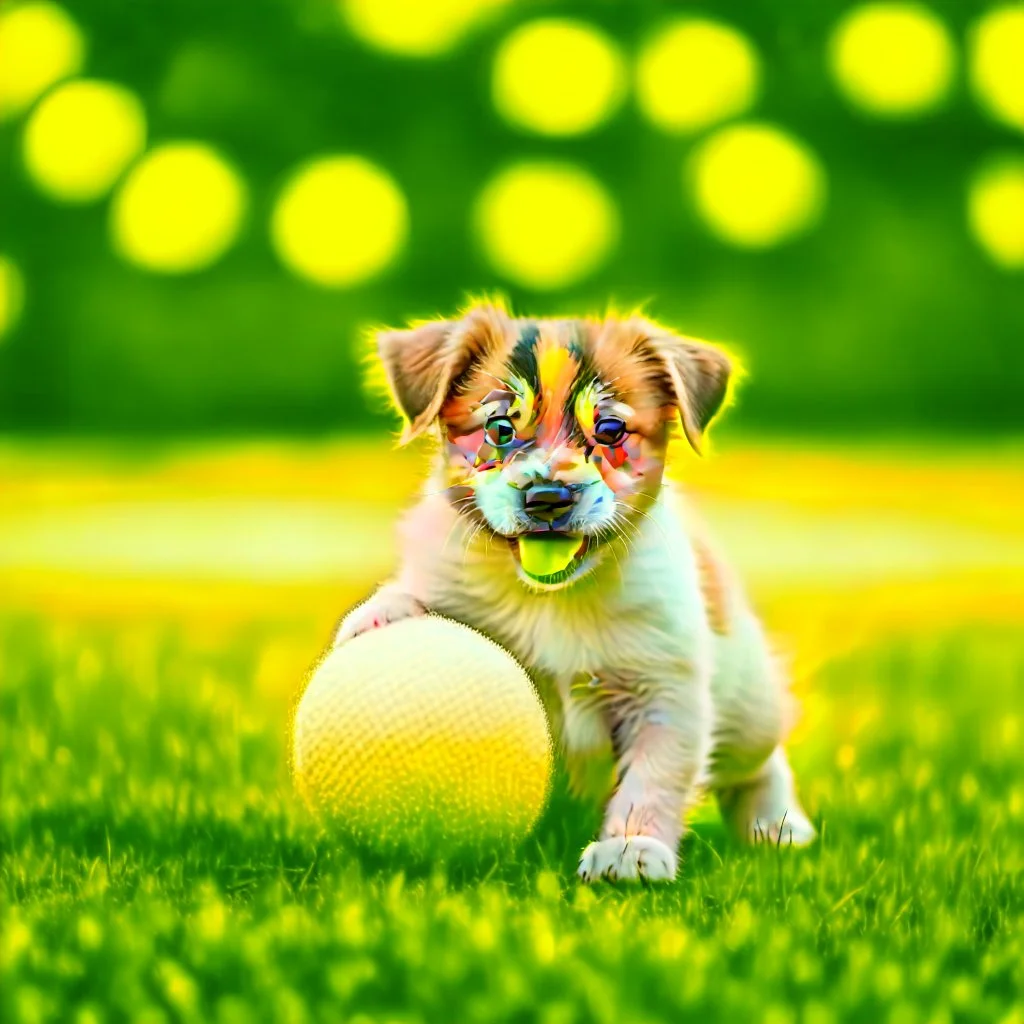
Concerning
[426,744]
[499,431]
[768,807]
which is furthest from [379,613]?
[768,807]

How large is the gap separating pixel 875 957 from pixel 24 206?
649cm

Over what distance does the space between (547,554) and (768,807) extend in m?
0.96

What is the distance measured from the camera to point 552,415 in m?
2.72

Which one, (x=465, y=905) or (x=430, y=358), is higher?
(x=430, y=358)

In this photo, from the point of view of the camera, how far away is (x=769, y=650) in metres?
3.40

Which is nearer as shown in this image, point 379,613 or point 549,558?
point 549,558

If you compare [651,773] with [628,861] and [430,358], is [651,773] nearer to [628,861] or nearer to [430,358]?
[628,861]

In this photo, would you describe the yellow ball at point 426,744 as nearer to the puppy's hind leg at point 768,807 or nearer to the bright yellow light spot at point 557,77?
the puppy's hind leg at point 768,807

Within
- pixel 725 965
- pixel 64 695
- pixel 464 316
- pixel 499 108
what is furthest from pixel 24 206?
pixel 725 965

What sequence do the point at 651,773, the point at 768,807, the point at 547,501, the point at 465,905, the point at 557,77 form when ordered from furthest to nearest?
the point at 557,77 < the point at 768,807 < the point at 651,773 < the point at 547,501 < the point at 465,905

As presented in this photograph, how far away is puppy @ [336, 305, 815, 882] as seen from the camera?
272 cm

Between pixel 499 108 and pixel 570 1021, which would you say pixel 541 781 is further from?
pixel 499 108

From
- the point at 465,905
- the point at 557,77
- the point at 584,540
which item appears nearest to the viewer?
the point at 465,905

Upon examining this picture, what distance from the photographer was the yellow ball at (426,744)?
107 inches
